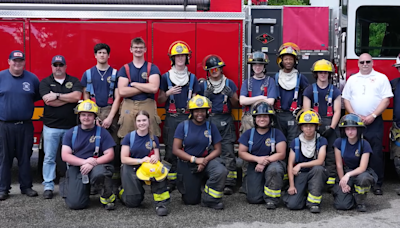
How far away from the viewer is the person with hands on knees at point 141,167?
6012mm

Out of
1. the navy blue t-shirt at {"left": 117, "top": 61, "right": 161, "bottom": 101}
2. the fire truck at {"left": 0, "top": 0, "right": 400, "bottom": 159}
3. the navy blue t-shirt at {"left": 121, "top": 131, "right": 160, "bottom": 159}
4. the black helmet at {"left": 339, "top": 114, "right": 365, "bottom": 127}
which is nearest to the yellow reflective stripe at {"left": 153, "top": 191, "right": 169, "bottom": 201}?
the navy blue t-shirt at {"left": 121, "top": 131, "right": 160, "bottom": 159}

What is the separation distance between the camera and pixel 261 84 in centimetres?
693

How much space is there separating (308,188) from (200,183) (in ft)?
4.57

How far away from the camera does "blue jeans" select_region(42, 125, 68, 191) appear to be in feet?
21.9

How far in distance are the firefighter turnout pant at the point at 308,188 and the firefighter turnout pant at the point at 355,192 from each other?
0.26 meters

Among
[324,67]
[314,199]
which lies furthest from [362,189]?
[324,67]

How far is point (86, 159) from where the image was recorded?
6.28 m

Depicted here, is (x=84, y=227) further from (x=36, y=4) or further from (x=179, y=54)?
(x=36, y=4)

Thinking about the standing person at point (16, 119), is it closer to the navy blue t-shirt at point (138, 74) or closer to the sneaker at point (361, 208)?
the navy blue t-shirt at point (138, 74)

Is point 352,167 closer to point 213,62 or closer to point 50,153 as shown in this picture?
point 213,62

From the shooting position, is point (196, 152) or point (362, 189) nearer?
point (362, 189)

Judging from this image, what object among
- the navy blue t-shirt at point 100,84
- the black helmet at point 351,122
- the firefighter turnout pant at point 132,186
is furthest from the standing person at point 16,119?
the black helmet at point 351,122

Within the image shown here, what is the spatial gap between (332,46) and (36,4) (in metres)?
4.58

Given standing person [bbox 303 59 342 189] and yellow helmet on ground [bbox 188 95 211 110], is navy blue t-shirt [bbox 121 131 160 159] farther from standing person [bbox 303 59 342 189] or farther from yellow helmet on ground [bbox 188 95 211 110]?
standing person [bbox 303 59 342 189]
